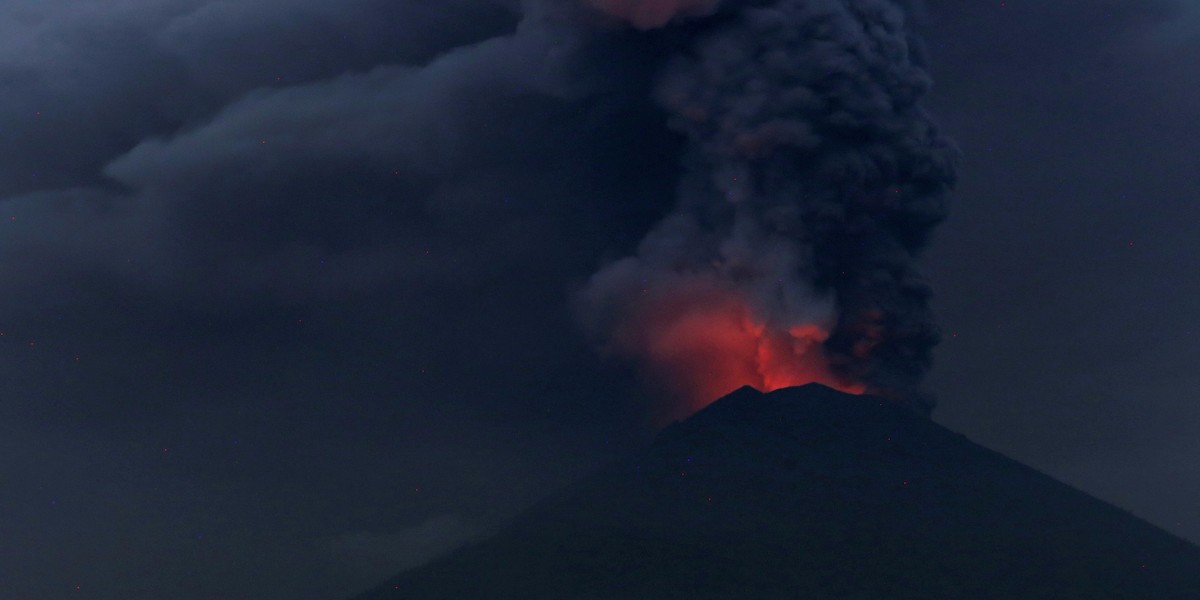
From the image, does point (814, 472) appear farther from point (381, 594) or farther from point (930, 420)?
point (381, 594)

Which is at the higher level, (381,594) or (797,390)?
(797,390)

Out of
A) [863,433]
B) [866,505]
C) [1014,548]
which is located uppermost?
[863,433]

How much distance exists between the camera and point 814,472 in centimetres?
5416

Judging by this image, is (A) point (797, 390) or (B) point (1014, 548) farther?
(A) point (797, 390)

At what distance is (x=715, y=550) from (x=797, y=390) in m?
11.1

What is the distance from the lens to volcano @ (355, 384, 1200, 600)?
151 ft

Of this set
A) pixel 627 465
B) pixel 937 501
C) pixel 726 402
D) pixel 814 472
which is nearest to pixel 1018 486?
pixel 937 501

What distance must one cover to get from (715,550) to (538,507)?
10802 millimetres

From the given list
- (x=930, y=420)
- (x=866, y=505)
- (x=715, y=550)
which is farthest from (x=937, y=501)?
(x=715, y=550)

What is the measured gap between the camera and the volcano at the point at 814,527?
1810 inches

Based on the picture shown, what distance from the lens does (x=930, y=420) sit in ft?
191

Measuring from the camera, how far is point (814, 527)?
49906 mm

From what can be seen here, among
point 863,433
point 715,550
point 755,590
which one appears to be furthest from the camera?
point 863,433

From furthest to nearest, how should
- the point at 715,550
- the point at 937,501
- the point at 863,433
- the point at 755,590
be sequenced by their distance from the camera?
the point at 863,433 < the point at 937,501 < the point at 715,550 < the point at 755,590
